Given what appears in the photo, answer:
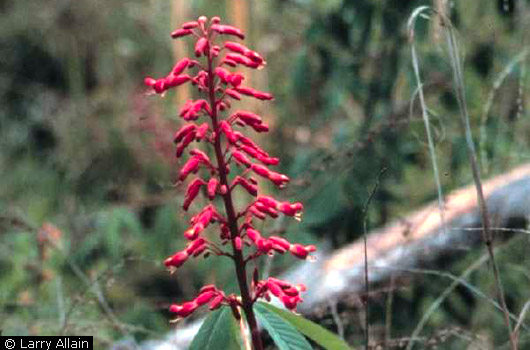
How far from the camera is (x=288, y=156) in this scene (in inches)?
225

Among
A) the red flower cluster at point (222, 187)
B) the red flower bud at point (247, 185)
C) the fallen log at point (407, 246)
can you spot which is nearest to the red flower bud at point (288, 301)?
the red flower cluster at point (222, 187)

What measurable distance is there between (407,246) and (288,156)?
7.91 ft

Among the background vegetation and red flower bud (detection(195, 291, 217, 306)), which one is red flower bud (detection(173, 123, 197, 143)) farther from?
red flower bud (detection(195, 291, 217, 306))

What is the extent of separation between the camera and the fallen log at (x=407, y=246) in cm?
334

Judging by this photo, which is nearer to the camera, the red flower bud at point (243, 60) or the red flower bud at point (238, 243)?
the red flower bud at point (238, 243)

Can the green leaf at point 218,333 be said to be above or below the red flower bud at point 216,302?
below

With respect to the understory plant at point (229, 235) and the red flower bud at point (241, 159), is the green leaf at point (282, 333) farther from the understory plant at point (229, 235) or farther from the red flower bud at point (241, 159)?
the red flower bud at point (241, 159)

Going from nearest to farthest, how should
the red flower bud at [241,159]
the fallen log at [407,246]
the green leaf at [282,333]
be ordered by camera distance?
the green leaf at [282,333] → the red flower bud at [241,159] → the fallen log at [407,246]

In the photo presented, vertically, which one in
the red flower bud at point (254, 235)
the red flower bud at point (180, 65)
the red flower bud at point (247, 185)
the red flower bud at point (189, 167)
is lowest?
the red flower bud at point (254, 235)

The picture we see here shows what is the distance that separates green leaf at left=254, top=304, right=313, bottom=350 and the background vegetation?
10.3 inches

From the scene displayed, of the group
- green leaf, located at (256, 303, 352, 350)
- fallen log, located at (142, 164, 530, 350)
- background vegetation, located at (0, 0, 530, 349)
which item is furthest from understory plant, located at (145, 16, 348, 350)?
fallen log, located at (142, 164, 530, 350)

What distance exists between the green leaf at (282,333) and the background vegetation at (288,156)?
26 centimetres

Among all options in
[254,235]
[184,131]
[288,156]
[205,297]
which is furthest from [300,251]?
[288,156]

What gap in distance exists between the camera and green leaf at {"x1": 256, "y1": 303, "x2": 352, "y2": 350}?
5.95 ft
